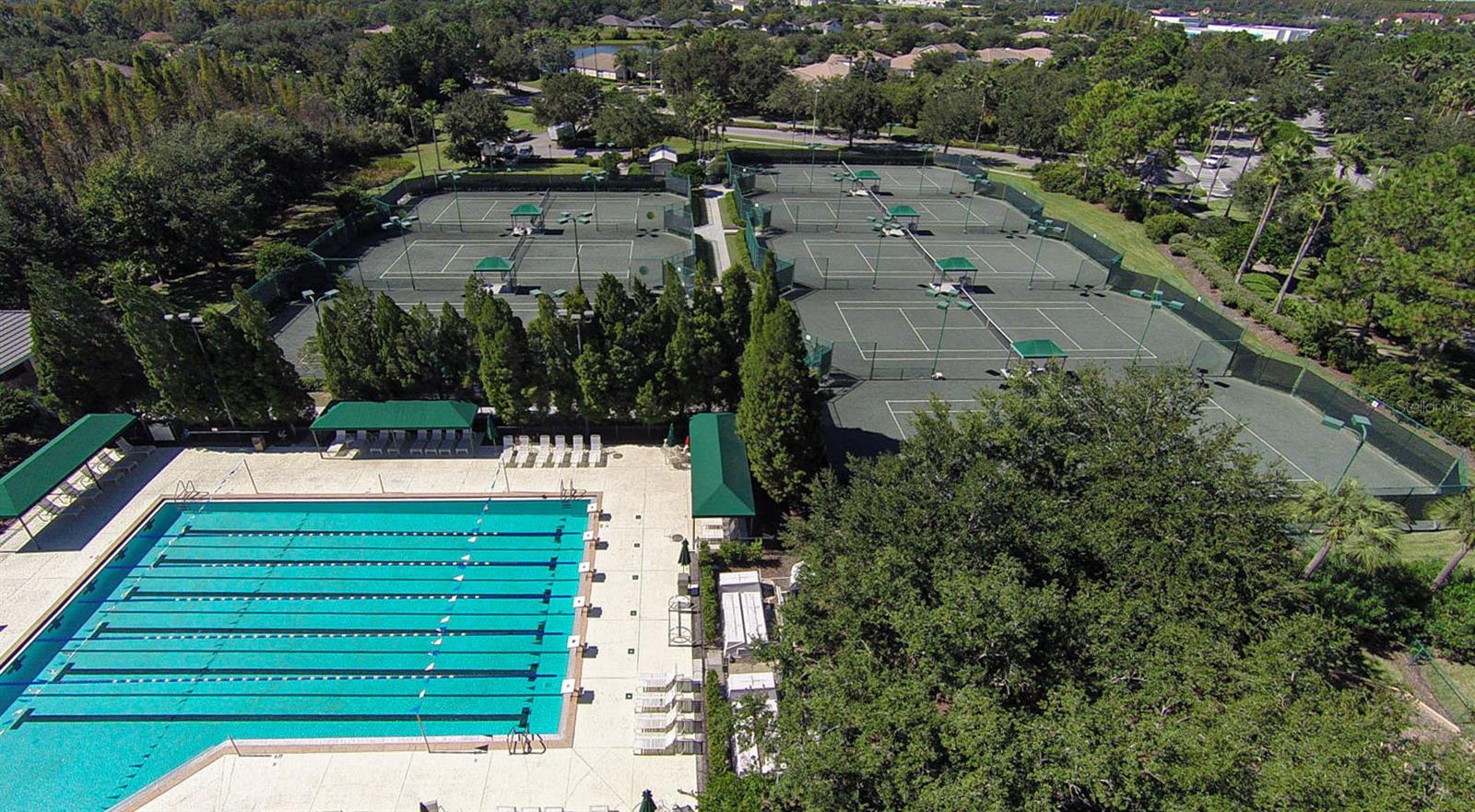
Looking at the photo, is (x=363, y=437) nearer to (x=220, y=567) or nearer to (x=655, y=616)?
(x=220, y=567)

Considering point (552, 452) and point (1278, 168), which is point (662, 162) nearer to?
point (552, 452)

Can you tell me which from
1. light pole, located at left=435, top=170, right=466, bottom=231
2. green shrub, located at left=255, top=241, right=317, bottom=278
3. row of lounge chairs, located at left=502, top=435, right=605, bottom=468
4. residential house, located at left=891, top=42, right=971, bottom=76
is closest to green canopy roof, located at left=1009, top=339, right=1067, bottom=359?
row of lounge chairs, located at left=502, top=435, right=605, bottom=468

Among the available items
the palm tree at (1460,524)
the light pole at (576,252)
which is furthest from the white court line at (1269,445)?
the light pole at (576,252)

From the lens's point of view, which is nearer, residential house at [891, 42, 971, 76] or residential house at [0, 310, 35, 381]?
residential house at [0, 310, 35, 381]

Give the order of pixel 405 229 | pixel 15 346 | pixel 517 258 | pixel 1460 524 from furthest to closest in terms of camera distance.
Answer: pixel 405 229 < pixel 517 258 < pixel 15 346 < pixel 1460 524

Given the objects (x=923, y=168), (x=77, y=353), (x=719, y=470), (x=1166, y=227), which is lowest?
(x=923, y=168)

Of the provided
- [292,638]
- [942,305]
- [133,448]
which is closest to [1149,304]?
[942,305]

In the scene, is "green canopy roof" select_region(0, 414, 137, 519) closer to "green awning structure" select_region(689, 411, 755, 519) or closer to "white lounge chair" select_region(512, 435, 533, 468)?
"white lounge chair" select_region(512, 435, 533, 468)
